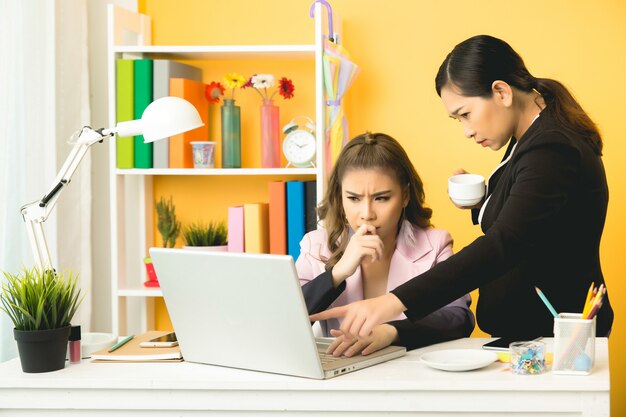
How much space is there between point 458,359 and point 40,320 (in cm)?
81

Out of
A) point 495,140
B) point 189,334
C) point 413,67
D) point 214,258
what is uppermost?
point 413,67

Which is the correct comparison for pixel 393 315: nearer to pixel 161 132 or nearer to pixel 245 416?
pixel 245 416

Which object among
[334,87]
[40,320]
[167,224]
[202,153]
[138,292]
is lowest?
[138,292]

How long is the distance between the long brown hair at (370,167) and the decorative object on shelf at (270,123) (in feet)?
2.64

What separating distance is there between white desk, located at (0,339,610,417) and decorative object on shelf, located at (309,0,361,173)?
4.94ft

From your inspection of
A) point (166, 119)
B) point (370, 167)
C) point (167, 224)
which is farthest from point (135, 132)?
point (167, 224)

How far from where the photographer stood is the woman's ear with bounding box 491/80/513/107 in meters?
1.80

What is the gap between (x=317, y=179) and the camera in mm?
2957

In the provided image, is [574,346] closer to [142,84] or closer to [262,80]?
[262,80]

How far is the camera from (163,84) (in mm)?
3068

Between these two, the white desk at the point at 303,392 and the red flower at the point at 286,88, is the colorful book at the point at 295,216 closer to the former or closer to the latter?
the red flower at the point at 286,88

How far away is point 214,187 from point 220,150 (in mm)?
150

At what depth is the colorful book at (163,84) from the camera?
3.06 m

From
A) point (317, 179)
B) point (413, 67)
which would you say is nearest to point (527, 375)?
point (317, 179)
